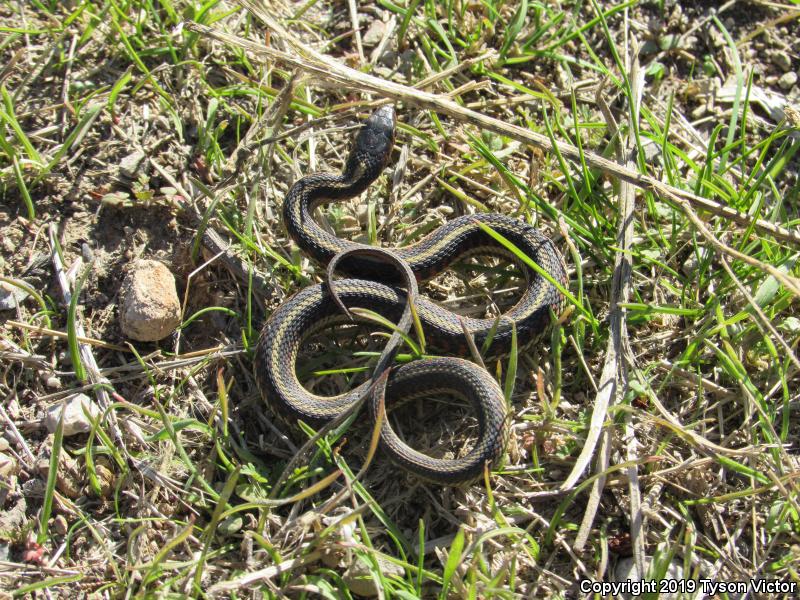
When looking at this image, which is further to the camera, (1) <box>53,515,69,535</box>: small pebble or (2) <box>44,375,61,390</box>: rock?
(2) <box>44,375,61,390</box>: rock

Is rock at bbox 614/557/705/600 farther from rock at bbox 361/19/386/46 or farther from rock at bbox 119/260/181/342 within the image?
rock at bbox 361/19/386/46

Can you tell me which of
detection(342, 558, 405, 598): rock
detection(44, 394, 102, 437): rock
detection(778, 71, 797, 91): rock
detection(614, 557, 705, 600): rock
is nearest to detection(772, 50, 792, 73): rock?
detection(778, 71, 797, 91): rock

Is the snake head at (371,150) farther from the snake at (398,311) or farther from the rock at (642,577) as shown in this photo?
the rock at (642,577)

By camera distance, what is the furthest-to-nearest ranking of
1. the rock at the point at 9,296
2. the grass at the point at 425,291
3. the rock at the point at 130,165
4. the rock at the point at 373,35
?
the rock at the point at 373,35 → the rock at the point at 130,165 → the rock at the point at 9,296 → the grass at the point at 425,291

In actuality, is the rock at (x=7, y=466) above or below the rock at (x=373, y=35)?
below

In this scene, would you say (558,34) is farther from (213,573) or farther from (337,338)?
(213,573)

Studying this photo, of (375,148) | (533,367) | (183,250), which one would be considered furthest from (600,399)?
(183,250)

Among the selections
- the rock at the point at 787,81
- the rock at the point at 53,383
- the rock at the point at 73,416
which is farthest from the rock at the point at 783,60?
the rock at the point at 53,383
